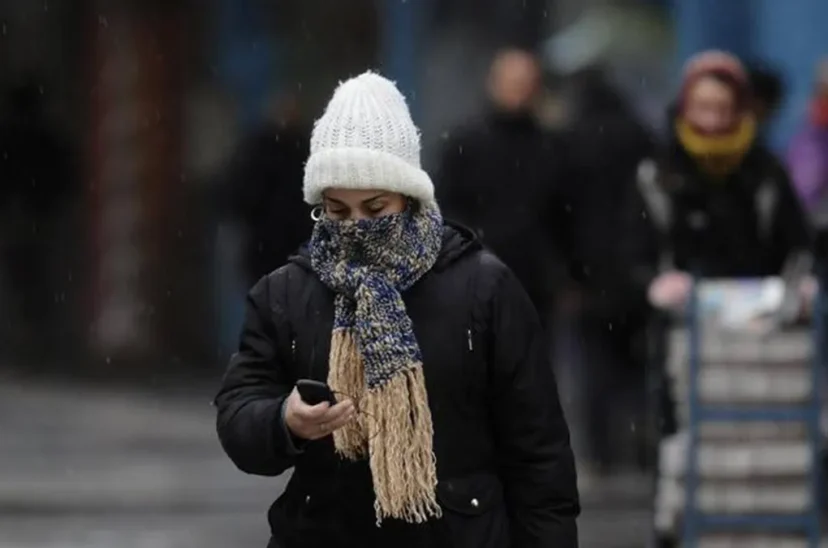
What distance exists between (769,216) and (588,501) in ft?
8.25

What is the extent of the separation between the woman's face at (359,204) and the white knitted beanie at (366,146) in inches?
1.1

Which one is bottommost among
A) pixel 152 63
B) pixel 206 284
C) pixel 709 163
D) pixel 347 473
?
pixel 347 473

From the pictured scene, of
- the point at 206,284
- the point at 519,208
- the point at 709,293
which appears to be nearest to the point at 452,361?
the point at 709,293

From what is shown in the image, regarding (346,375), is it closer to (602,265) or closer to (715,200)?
(715,200)

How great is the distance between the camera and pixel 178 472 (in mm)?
12047

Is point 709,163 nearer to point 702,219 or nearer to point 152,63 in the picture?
point 702,219

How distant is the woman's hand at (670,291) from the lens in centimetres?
830

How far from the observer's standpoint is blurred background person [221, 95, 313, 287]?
11.8m

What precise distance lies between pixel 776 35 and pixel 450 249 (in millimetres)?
9798

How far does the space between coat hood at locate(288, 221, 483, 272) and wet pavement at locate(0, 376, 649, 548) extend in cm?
492


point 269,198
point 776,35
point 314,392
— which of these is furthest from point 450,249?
point 776,35

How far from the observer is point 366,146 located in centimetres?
467

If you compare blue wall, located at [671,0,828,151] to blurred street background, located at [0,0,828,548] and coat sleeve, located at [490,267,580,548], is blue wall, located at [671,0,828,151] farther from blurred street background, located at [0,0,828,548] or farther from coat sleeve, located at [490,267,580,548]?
coat sleeve, located at [490,267,580,548]

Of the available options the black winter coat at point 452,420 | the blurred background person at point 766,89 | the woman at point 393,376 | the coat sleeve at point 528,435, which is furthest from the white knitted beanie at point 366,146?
the blurred background person at point 766,89
